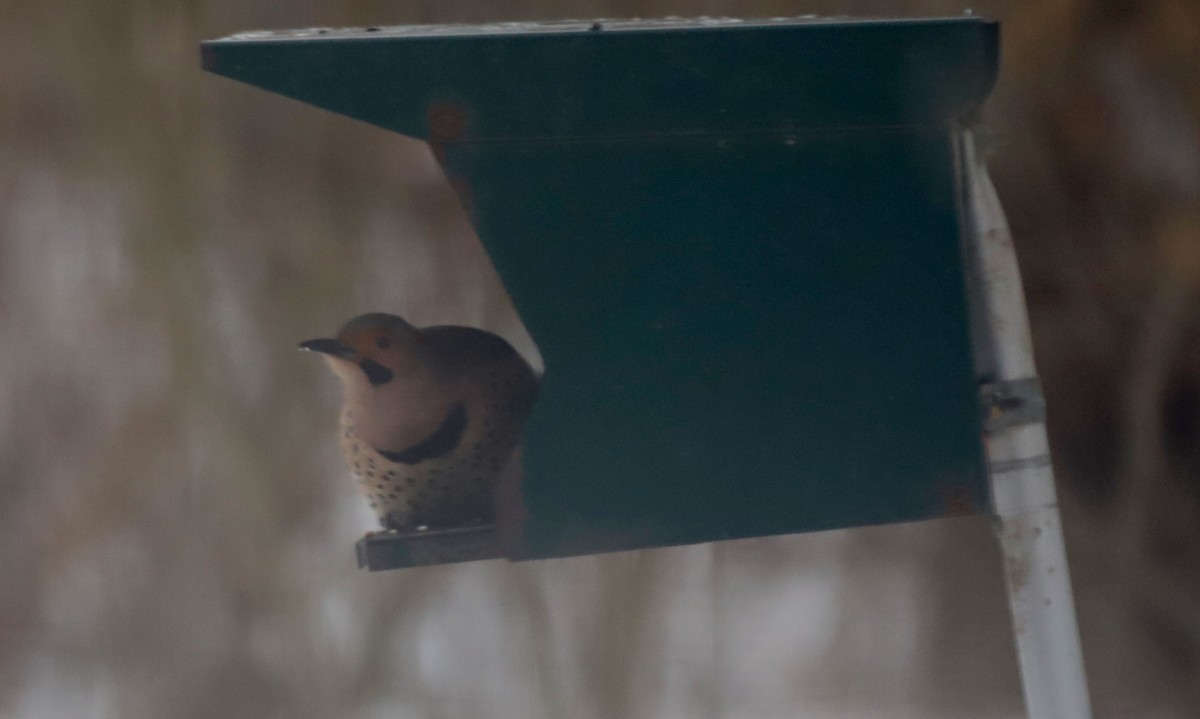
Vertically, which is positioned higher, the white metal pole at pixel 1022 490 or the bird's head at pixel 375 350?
the bird's head at pixel 375 350

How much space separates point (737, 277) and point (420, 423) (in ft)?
1.17

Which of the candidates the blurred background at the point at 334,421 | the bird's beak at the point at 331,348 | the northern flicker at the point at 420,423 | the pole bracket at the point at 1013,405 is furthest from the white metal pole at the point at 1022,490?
the blurred background at the point at 334,421

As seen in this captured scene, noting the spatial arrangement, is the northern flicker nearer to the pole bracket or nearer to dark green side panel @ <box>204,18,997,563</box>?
dark green side panel @ <box>204,18,997,563</box>

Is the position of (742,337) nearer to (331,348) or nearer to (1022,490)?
(1022,490)

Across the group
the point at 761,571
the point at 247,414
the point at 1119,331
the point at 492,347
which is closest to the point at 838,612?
the point at 761,571

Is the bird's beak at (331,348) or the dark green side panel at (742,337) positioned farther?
the bird's beak at (331,348)

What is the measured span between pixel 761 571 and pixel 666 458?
153 cm

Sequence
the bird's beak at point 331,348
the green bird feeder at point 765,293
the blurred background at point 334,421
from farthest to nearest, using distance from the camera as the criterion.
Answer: the blurred background at point 334,421, the bird's beak at point 331,348, the green bird feeder at point 765,293

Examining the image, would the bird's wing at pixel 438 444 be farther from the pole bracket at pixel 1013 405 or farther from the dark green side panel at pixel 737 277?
the pole bracket at pixel 1013 405

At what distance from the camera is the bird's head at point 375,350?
43.8 inches

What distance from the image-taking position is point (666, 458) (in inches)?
37.7

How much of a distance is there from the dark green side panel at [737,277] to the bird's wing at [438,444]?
17 centimetres

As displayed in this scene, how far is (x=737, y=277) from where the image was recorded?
0.94 metres

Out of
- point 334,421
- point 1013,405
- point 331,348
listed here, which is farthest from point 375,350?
point 334,421
